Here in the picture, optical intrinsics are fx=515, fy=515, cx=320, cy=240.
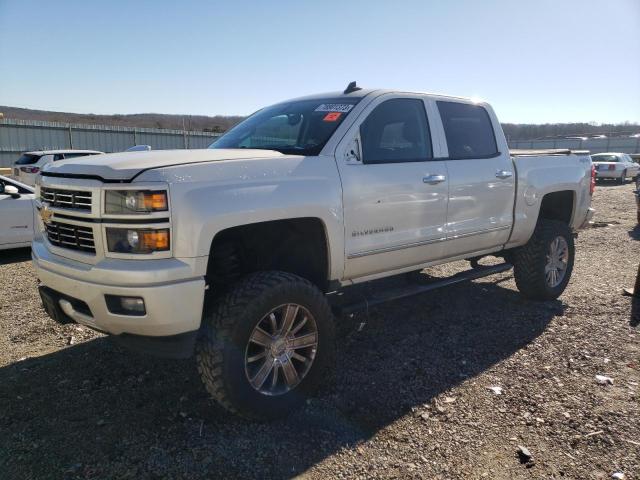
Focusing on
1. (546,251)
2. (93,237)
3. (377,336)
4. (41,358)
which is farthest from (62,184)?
(546,251)

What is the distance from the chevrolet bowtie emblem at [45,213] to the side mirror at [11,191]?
480cm

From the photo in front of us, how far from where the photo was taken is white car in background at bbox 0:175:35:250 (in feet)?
25.0

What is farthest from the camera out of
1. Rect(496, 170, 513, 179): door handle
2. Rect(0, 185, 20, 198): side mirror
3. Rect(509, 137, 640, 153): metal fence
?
Rect(509, 137, 640, 153): metal fence

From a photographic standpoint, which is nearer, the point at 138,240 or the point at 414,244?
the point at 138,240

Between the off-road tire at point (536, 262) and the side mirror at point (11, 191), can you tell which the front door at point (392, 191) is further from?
the side mirror at point (11, 191)

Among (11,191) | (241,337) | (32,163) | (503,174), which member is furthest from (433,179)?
(32,163)

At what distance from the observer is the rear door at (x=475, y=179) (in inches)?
179

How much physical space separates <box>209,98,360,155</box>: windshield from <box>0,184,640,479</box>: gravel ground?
1.81 meters

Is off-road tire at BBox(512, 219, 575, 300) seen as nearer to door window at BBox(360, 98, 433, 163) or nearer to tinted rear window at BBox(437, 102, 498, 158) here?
tinted rear window at BBox(437, 102, 498, 158)

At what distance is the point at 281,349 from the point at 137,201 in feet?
4.36

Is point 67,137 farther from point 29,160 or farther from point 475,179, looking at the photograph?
point 475,179

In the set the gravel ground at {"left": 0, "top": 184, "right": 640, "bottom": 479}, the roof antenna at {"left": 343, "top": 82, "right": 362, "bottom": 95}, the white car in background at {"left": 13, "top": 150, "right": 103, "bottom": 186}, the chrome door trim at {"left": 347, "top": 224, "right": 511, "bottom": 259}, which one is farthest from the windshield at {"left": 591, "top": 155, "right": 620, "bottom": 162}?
the roof antenna at {"left": 343, "top": 82, "right": 362, "bottom": 95}

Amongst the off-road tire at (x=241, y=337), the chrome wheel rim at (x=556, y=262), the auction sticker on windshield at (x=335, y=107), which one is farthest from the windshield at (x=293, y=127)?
the chrome wheel rim at (x=556, y=262)

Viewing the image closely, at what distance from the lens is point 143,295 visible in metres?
2.81
